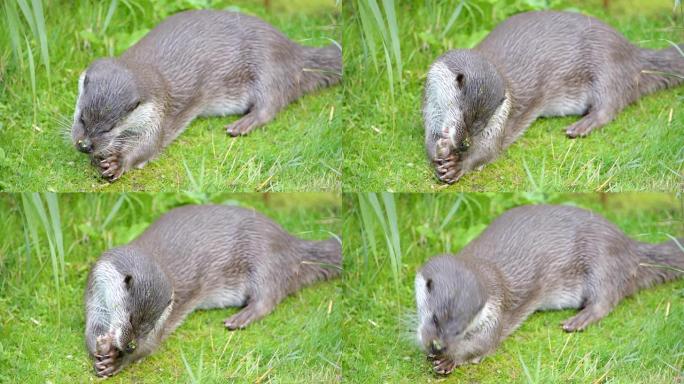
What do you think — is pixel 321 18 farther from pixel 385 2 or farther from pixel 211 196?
pixel 211 196

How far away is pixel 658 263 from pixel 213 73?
2705 mm

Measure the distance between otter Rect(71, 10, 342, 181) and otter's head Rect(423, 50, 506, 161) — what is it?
748 millimetres

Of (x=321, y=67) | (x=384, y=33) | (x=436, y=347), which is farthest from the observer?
(x=321, y=67)

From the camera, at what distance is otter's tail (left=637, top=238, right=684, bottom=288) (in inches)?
225

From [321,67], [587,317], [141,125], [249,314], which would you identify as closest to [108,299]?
[249,314]

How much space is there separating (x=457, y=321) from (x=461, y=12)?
1.85 meters

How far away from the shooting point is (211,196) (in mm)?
5855

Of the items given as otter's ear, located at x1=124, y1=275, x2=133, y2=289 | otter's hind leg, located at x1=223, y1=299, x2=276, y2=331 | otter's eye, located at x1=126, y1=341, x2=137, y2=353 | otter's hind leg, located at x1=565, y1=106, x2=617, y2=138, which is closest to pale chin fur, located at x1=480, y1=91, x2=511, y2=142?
otter's hind leg, located at x1=565, y1=106, x2=617, y2=138

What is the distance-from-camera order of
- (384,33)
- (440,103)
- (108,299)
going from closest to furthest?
(108,299)
(440,103)
(384,33)

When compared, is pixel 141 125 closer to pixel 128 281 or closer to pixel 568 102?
pixel 128 281

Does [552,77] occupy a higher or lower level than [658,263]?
higher

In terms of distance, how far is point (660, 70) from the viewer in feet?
19.0

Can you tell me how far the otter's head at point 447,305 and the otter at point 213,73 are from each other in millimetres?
1358

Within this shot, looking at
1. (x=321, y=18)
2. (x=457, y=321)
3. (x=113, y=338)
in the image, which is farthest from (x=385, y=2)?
(x=113, y=338)
